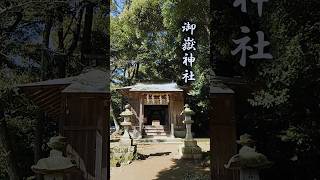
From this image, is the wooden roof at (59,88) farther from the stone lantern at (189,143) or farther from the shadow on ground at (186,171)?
the shadow on ground at (186,171)

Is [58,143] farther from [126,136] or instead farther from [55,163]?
[126,136]

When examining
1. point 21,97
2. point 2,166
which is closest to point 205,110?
point 21,97

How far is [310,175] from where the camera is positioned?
18.0ft

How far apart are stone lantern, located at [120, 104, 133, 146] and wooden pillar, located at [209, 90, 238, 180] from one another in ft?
3.32

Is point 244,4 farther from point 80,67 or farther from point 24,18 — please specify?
point 24,18

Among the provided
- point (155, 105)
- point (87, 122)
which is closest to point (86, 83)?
point (87, 122)

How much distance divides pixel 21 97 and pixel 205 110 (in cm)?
248

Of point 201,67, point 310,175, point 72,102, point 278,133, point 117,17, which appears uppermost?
point 117,17

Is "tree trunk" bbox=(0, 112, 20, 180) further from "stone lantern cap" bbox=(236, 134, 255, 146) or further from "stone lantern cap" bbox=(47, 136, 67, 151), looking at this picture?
"stone lantern cap" bbox=(236, 134, 255, 146)

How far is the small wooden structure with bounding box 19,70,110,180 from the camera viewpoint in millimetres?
5180

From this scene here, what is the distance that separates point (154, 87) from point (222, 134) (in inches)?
40.7

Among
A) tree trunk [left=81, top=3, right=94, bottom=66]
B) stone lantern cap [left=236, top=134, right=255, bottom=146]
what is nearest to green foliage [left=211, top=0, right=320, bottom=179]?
stone lantern cap [left=236, top=134, right=255, bottom=146]

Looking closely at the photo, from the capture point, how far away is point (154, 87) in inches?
216

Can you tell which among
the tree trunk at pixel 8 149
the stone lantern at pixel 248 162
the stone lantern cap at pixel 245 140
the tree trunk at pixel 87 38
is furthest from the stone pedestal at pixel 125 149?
the tree trunk at pixel 8 149
